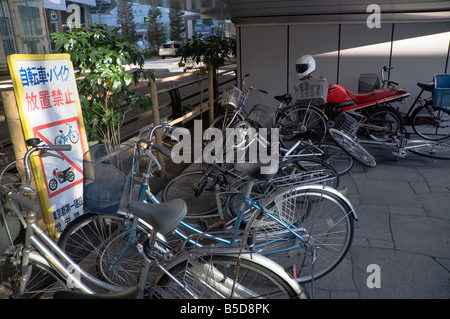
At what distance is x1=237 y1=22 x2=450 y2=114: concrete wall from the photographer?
6.41m

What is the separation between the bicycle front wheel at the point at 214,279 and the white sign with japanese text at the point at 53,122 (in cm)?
162

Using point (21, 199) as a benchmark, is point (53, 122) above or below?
above

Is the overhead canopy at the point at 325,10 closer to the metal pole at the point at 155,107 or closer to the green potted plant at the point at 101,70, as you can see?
the metal pole at the point at 155,107

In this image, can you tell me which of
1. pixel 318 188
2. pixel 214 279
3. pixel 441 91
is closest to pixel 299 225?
pixel 318 188

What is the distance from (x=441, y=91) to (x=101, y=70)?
190 inches

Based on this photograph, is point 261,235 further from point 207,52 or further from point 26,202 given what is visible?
point 207,52

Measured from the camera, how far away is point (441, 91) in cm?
532

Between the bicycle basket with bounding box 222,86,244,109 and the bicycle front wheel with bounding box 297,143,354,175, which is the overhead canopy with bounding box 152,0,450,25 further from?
the bicycle front wheel with bounding box 297,143,354,175

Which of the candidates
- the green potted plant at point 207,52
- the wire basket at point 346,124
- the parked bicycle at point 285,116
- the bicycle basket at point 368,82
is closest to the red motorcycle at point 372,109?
the wire basket at point 346,124

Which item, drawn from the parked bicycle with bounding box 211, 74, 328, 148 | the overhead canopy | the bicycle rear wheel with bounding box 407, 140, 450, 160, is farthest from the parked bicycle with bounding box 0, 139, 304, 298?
the overhead canopy

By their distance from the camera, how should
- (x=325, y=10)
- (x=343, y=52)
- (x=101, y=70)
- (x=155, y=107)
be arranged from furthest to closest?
1. (x=343, y=52)
2. (x=325, y=10)
3. (x=155, y=107)
4. (x=101, y=70)

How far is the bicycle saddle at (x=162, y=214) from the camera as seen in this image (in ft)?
5.92

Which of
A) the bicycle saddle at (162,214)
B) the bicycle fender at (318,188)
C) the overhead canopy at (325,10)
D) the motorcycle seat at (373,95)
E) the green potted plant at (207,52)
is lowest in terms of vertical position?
the bicycle fender at (318,188)
